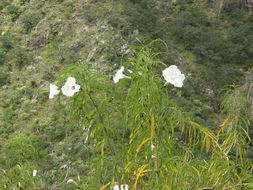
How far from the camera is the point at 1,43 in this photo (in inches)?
593

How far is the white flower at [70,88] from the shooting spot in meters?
1.13

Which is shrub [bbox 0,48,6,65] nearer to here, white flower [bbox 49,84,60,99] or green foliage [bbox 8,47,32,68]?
green foliage [bbox 8,47,32,68]

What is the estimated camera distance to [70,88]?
3.75ft

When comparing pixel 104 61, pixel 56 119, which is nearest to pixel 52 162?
pixel 56 119

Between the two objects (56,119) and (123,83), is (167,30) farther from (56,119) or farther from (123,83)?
(123,83)

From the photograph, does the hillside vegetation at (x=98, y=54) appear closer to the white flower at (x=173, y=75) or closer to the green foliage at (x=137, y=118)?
the green foliage at (x=137, y=118)

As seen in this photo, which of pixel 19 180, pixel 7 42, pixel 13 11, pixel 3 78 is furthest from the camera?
pixel 13 11

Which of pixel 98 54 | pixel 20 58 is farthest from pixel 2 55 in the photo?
pixel 98 54

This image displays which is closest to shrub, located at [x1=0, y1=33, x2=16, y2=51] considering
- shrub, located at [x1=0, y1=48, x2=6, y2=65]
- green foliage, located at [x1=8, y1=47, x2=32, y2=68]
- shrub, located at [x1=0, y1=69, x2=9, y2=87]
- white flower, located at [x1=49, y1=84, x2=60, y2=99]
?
shrub, located at [x1=0, y1=48, x2=6, y2=65]

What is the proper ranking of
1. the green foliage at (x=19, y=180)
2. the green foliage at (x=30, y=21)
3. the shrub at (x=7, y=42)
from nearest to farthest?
the green foliage at (x=19, y=180), the shrub at (x=7, y=42), the green foliage at (x=30, y=21)

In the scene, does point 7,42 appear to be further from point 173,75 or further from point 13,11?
point 173,75

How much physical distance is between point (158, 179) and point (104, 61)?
11.4 m

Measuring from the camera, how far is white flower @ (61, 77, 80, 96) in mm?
1131

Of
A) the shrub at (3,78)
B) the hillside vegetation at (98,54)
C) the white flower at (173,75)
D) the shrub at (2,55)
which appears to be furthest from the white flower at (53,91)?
the shrub at (2,55)
